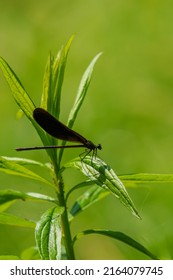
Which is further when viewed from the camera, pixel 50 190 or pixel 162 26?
pixel 162 26

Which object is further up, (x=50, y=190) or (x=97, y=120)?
(x=97, y=120)

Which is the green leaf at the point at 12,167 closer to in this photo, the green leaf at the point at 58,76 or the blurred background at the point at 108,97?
the green leaf at the point at 58,76

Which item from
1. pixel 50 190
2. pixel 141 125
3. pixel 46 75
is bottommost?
pixel 50 190

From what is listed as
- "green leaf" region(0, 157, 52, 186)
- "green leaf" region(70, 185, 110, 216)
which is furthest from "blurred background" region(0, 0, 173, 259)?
"green leaf" region(0, 157, 52, 186)

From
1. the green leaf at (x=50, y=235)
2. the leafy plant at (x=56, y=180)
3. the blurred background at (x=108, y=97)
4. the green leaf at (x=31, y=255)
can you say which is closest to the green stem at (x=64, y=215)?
the leafy plant at (x=56, y=180)

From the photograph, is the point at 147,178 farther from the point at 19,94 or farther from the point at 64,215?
the point at 19,94

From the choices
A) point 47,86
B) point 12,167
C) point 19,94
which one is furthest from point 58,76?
point 12,167

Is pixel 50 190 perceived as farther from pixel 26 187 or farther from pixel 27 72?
pixel 27 72

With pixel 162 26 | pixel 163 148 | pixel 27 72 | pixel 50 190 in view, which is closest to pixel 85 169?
pixel 50 190
